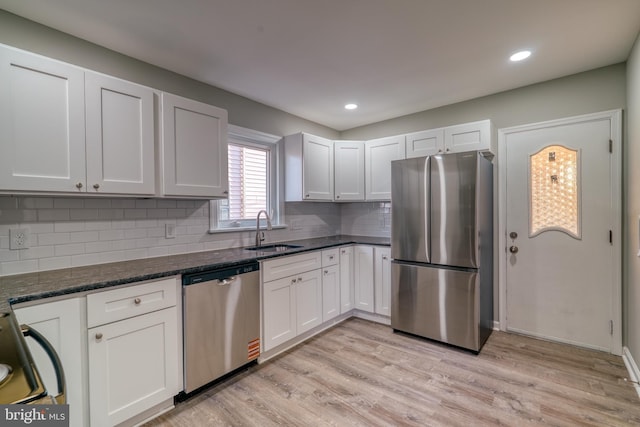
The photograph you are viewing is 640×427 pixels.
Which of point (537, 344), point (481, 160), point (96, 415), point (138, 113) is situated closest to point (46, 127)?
point (138, 113)

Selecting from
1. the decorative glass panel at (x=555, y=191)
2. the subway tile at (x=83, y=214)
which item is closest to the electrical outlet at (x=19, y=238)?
the subway tile at (x=83, y=214)

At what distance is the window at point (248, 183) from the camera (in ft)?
9.99

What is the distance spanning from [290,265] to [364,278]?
1143 millimetres

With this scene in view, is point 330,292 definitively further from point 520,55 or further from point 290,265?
point 520,55

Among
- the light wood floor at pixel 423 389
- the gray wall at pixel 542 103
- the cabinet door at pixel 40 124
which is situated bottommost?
the light wood floor at pixel 423 389

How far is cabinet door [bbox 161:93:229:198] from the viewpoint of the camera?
225 cm

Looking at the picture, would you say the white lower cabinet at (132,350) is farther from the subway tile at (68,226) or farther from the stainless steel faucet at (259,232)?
the stainless steel faucet at (259,232)

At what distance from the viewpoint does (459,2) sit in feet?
5.79

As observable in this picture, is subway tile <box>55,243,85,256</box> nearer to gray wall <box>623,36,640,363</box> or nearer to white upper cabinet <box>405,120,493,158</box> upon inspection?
white upper cabinet <box>405,120,493,158</box>

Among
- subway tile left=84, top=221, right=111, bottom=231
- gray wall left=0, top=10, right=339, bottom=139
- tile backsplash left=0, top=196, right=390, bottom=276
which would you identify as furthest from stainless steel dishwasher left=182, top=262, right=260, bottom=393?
gray wall left=0, top=10, right=339, bottom=139

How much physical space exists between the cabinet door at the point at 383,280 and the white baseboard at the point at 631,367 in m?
1.94

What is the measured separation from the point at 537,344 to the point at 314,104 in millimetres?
3395

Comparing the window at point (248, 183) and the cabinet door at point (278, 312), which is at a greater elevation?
the window at point (248, 183)

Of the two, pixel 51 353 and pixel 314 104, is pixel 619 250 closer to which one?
pixel 314 104
